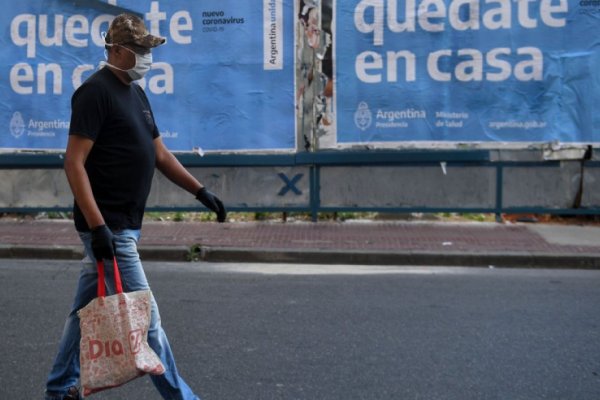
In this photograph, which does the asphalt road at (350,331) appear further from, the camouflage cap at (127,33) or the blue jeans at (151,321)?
the camouflage cap at (127,33)

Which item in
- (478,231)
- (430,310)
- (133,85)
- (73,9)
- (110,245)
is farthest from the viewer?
(73,9)

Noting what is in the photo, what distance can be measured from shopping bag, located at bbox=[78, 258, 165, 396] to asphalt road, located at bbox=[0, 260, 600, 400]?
1201mm

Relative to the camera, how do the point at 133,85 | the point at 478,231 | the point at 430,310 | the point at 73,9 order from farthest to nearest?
the point at 73,9 < the point at 478,231 < the point at 430,310 < the point at 133,85

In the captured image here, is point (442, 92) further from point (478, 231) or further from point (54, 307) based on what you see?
point (54, 307)

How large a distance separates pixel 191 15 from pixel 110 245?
809 cm

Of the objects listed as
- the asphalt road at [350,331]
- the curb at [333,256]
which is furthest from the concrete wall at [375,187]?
the asphalt road at [350,331]

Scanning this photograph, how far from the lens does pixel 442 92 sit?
35.2 ft

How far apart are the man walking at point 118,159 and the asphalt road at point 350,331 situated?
111cm

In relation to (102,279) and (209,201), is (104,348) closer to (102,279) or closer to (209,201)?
(102,279)

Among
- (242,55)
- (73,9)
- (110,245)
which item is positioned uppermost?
(73,9)

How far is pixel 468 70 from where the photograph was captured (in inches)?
421

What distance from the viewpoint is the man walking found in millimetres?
3463

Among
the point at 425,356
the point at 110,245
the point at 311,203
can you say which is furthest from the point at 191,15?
the point at 110,245

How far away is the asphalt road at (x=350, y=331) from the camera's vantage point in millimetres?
4711
